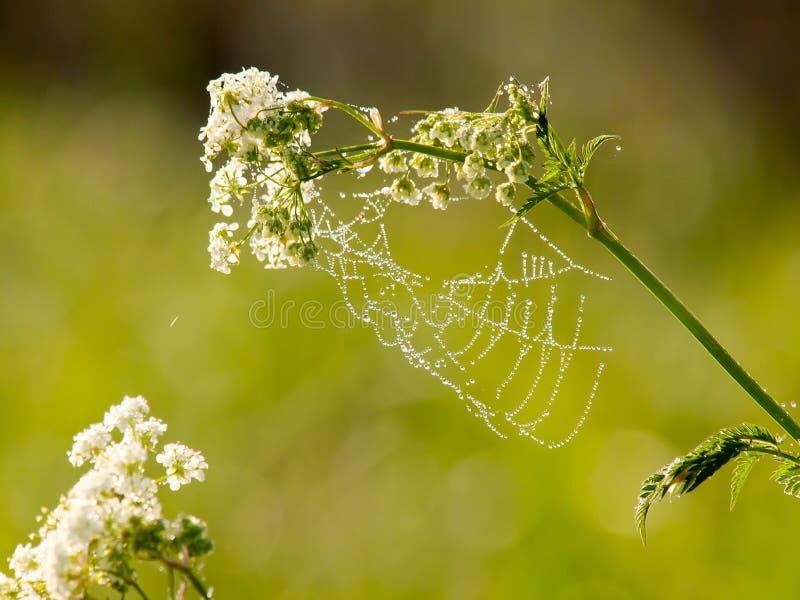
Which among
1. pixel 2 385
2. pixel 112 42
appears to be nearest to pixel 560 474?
pixel 2 385

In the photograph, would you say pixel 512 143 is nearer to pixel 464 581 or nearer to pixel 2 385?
pixel 464 581

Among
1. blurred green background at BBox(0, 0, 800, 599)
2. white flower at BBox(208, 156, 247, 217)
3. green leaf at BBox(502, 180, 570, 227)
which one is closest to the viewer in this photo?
green leaf at BBox(502, 180, 570, 227)

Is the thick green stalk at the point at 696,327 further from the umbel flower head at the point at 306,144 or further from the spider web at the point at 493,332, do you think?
the spider web at the point at 493,332

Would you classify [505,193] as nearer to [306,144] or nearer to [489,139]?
[489,139]

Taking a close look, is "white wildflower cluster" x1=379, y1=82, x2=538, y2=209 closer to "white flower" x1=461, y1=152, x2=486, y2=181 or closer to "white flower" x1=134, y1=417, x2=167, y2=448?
"white flower" x1=461, y1=152, x2=486, y2=181

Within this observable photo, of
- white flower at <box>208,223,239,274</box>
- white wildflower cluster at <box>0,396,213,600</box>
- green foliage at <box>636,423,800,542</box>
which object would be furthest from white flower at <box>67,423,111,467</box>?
green foliage at <box>636,423,800,542</box>

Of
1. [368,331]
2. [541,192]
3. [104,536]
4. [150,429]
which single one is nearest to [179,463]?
[150,429]

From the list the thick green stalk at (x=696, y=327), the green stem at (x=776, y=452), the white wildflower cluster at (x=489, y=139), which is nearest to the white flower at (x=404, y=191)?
the white wildflower cluster at (x=489, y=139)
